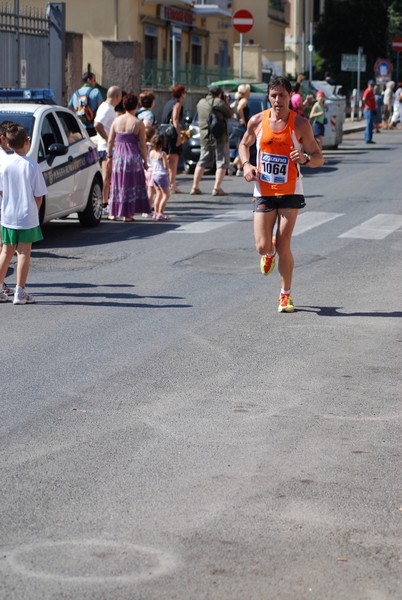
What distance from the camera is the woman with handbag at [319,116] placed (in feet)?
104

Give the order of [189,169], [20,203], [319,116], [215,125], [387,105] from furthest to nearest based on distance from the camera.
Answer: [387,105] < [319,116] < [189,169] < [215,125] < [20,203]

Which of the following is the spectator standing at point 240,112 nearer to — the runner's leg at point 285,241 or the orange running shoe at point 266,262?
the orange running shoe at point 266,262

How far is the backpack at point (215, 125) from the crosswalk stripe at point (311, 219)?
3205 millimetres

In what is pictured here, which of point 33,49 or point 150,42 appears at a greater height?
point 150,42

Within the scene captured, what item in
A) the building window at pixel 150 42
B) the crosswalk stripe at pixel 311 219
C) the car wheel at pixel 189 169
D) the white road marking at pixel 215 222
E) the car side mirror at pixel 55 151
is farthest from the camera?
the building window at pixel 150 42

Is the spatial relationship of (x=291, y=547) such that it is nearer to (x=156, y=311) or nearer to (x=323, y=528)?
(x=323, y=528)

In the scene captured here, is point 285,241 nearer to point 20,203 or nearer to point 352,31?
point 20,203

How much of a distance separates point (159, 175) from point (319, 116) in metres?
15.2

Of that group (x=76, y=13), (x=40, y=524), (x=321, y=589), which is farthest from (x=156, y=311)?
(x=76, y=13)

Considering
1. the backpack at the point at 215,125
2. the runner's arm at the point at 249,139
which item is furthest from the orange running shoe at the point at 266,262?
the backpack at the point at 215,125

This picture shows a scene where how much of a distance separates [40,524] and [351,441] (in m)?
1.99

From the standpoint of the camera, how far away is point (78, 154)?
646 inches

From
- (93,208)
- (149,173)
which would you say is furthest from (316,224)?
(93,208)

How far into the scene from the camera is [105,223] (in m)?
17.5
